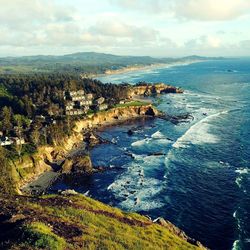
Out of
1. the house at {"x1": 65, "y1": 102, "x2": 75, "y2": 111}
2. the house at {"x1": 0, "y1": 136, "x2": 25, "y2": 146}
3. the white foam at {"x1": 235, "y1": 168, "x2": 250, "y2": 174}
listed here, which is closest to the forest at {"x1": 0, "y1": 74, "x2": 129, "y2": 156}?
the house at {"x1": 0, "y1": 136, "x2": 25, "y2": 146}

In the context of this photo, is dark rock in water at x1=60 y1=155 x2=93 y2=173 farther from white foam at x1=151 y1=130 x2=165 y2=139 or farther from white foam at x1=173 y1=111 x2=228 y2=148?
white foam at x1=151 y1=130 x2=165 y2=139

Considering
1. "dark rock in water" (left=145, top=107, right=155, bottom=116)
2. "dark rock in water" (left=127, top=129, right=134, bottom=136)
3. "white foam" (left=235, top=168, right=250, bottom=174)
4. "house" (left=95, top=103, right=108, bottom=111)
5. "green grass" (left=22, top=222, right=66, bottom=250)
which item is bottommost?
"dark rock in water" (left=127, top=129, right=134, bottom=136)

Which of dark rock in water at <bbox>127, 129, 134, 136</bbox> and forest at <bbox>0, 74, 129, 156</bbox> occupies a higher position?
forest at <bbox>0, 74, 129, 156</bbox>

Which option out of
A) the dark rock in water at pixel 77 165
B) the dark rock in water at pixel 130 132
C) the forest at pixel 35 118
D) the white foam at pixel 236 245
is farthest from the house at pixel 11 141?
the white foam at pixel 236 245

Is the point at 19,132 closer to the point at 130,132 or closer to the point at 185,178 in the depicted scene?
the point at 130,132

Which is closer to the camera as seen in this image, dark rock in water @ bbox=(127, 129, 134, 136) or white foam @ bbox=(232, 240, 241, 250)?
white foam @ bbox=(232, 240, 241, 250)

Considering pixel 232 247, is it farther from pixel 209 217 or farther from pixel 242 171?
pixel 242 171

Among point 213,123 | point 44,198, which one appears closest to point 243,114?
point 213,123
